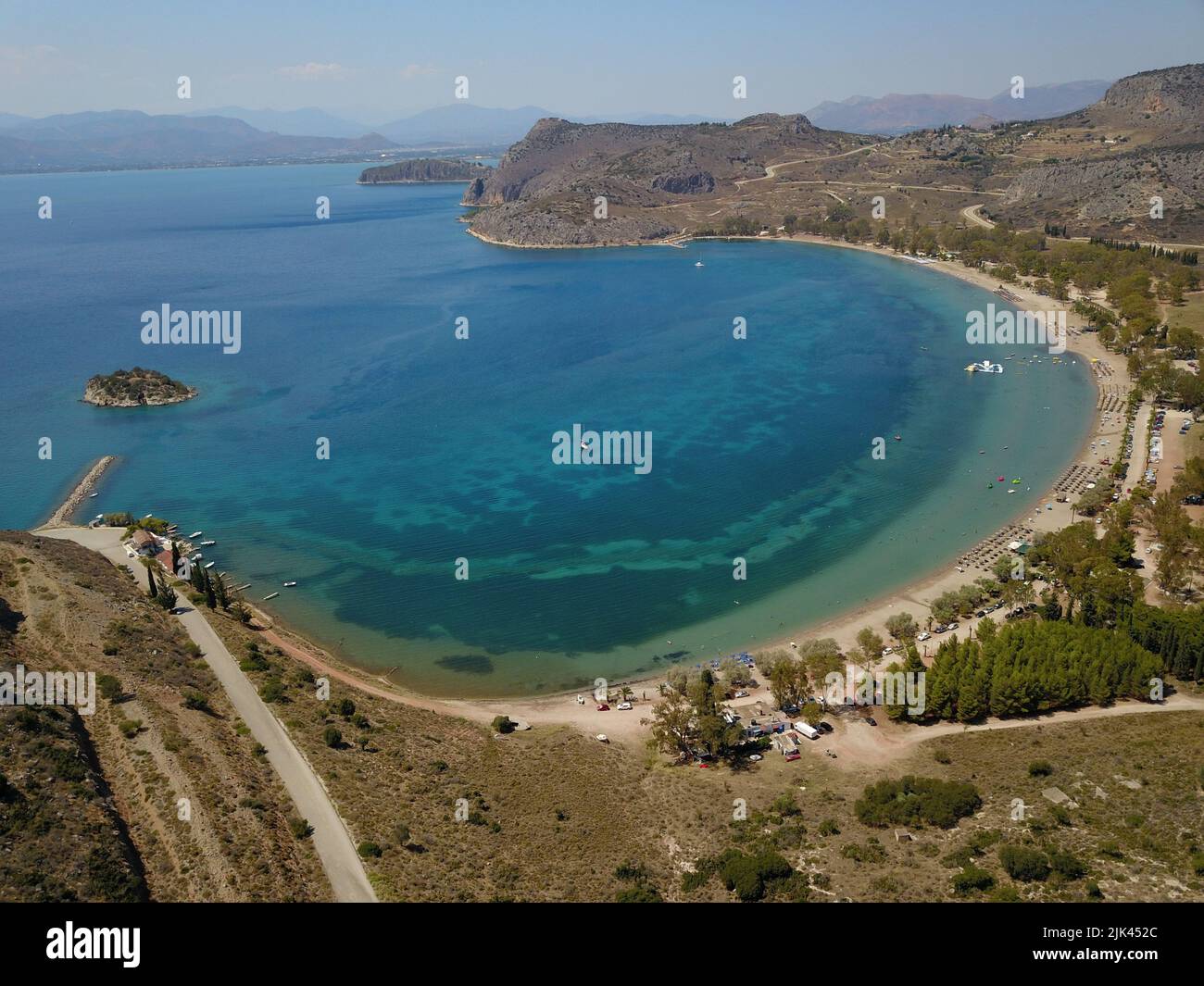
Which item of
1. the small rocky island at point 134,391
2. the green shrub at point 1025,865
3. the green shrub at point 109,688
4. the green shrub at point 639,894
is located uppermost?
the small rocky island at point 134,391

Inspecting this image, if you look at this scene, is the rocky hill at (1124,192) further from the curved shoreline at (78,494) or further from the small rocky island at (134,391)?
the curved shoreline at (78,494)

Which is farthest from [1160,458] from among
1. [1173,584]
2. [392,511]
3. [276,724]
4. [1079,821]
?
[276,724]

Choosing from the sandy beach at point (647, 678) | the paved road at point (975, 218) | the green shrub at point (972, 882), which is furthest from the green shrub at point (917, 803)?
the paved road at point (975, 218)

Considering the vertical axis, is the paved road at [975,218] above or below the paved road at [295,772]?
above

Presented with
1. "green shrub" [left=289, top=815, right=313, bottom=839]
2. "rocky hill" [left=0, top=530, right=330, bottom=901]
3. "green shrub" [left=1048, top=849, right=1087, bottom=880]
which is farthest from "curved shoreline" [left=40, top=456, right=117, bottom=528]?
"green shrub" [left=1048, top=849, right=1087, bottom=880]

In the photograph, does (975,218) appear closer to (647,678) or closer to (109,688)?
(647,678)

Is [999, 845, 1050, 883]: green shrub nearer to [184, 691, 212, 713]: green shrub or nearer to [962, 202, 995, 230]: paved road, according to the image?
[184, 691, 212, 713]: green shrub

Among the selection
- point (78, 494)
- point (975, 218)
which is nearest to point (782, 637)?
point (78, 494)
